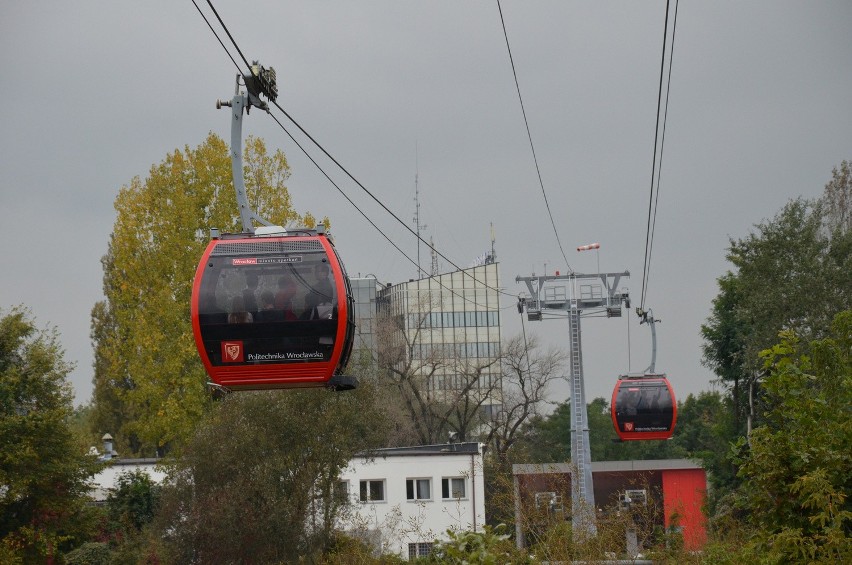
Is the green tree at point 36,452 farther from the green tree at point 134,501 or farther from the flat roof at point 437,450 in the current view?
the flat roof at point 437,450

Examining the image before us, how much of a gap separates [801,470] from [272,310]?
6.38 m

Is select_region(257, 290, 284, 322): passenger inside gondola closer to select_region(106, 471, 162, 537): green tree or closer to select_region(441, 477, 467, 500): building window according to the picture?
select_region(106, 471, 162, 537): green tree

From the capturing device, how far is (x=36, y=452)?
1179 inches

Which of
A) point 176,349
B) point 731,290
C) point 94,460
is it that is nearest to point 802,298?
point 731,290

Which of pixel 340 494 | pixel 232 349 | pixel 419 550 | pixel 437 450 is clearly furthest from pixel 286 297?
pixel 437 450

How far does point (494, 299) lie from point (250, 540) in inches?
3492

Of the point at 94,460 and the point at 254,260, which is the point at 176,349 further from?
the point at 254,260

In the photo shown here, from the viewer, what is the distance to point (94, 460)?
106ft

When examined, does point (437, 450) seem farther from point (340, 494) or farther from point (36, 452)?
point (36, 452)

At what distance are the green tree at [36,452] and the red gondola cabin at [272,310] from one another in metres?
18.5

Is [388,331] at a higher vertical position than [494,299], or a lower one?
lower

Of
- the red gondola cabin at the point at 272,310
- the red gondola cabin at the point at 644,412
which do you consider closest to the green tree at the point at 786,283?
the red gondola cabin at the point at 644,412

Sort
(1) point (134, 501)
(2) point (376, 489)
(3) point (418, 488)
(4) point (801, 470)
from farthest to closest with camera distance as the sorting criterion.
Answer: (3) point (418, 488), (2) point (376, 489), (1) point (134, 501), (4) point (801, 470)

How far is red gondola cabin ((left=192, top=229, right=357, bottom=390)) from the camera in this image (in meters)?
12.8
